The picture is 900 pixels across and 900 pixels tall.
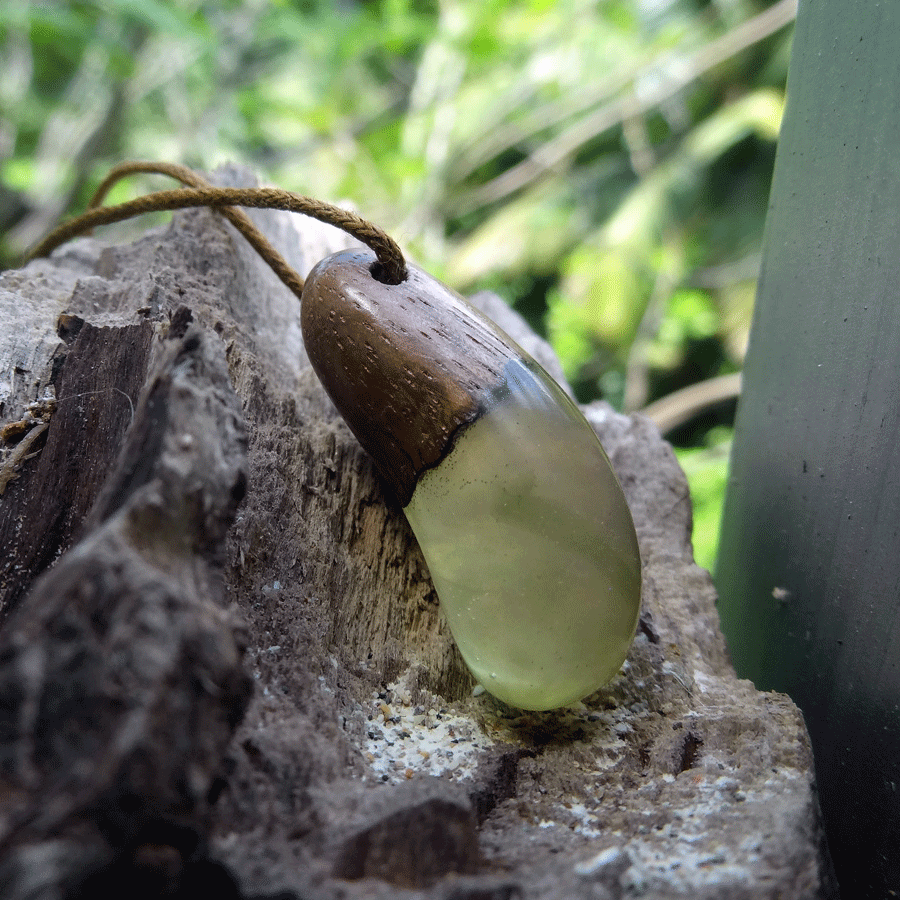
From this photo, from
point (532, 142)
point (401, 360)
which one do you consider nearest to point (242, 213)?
point (401, 360)

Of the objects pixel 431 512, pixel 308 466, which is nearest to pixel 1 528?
pixel 308 466

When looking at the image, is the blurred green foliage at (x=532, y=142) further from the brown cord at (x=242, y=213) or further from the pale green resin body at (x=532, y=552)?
the pale green resin body at (x=532, y=552)

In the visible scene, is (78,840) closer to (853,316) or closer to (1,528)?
(1,528)

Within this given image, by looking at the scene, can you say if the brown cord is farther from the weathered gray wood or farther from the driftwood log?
the weathered gray wood

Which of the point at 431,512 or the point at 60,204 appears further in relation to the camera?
the point at 60,204

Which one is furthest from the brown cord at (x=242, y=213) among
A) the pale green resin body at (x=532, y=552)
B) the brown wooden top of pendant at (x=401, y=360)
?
the pale green resin body at (x=532, y=552)
